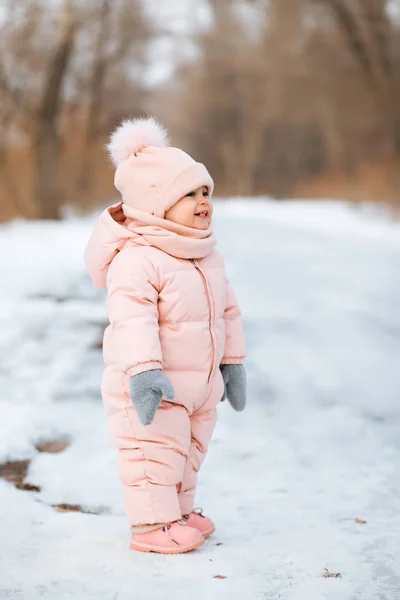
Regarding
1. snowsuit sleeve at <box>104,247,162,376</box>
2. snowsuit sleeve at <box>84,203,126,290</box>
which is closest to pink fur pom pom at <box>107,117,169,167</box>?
snowsuit sleeve at <box>84,203,126,290</box>

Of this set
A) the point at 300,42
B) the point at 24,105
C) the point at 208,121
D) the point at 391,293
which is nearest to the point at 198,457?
the point at 391,293

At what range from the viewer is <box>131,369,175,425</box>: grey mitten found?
2605mm

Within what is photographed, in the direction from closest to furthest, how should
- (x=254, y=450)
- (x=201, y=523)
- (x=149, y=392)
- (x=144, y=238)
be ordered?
(x=149, y=392) → (x=144, y=238) → (x=201, y=523) → (x=254, y=450)

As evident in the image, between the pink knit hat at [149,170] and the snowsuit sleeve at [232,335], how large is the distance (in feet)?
1.33

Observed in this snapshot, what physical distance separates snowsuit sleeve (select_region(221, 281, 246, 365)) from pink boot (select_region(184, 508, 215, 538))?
538mm

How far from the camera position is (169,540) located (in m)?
2.77

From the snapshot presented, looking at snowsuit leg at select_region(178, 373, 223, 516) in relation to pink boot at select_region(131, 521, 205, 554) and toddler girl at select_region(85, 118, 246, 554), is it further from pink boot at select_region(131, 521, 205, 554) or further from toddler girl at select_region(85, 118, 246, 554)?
pink boot at select_region(131, 521, 205, 554)

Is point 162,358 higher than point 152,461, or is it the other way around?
point 162,358

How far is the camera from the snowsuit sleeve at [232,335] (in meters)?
3.06

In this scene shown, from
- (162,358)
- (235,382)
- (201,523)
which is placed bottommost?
(201,523)

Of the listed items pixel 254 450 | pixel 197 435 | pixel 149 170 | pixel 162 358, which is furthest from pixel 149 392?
pixel 254 450

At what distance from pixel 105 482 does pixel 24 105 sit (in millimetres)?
11488

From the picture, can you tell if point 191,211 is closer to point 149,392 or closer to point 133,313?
point 133,313

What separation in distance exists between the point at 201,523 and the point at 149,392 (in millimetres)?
640
